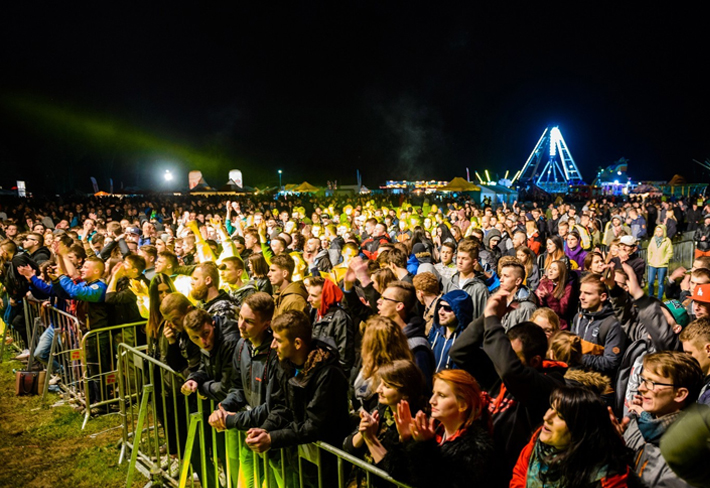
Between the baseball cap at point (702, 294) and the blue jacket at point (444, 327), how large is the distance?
2114 mm

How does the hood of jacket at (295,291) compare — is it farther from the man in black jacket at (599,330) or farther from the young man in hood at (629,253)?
the young man in hood at (629,253)

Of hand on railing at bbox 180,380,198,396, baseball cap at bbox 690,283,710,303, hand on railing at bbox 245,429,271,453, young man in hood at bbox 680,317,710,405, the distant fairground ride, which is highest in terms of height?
the distant fairground ride

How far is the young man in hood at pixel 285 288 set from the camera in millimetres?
4738

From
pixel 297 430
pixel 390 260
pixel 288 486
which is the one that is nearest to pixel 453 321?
pixel 297 430

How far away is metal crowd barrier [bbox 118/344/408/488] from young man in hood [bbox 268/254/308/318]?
1.16 m

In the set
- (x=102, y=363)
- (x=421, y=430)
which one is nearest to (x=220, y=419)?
(x=421, y=430)

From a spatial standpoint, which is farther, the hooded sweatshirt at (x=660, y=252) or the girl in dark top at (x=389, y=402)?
the hooded sweatshirt at (x=660, y=252)

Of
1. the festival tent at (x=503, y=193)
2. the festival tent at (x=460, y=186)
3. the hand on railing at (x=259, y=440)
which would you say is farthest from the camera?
the festival tent at (x=503, y=193)

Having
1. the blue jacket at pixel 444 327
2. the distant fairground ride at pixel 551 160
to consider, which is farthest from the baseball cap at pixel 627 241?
the distant fairground ride at pixel 551 160

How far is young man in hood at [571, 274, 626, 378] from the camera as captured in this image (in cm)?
374

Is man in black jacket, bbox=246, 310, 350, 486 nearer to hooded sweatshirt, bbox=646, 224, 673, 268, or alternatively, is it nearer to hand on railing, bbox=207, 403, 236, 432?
hand on railing, bbox=207, 403, 236, 432

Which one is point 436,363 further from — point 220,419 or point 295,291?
point 295,291

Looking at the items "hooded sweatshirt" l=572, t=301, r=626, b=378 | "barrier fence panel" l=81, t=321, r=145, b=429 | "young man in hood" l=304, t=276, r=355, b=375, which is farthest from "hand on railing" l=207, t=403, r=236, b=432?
"barrier fence panel" l=81, t=321, r=145, b=429

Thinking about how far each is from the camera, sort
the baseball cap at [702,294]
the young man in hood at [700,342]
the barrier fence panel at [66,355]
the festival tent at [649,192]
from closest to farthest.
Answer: the young man in hood at [700,342], the baseball cap at [702,294], the barrier fence panel at [66,355], the festival tent at [649,192]
